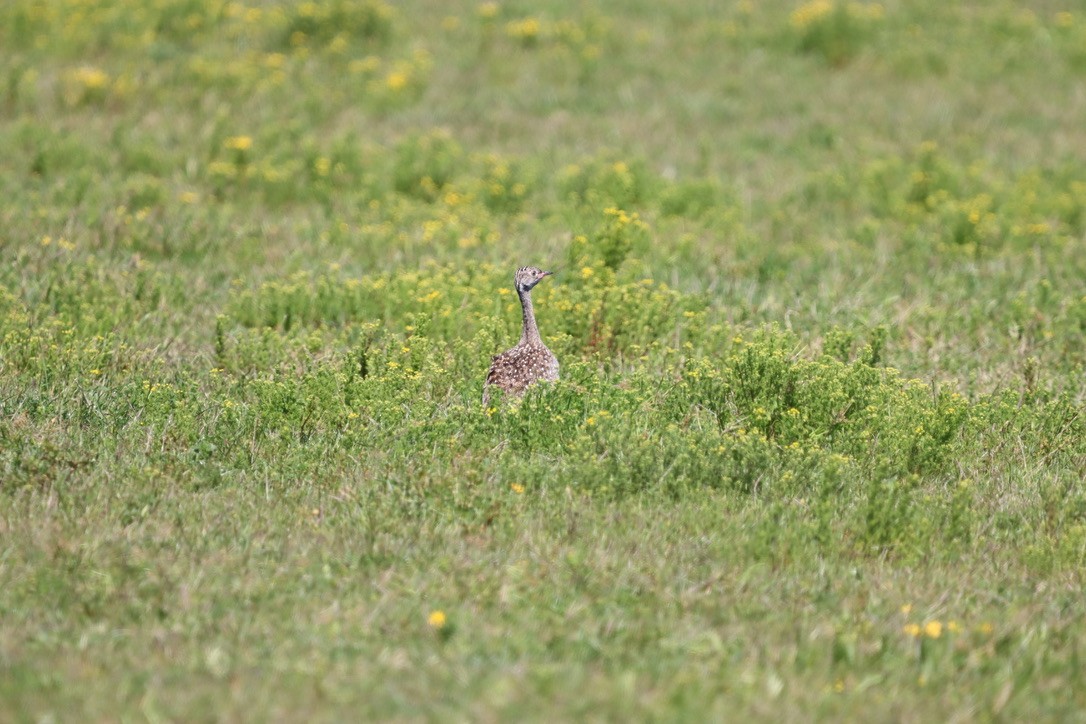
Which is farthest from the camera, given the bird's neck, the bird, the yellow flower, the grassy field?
the yellow flower

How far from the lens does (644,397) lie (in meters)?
7.14

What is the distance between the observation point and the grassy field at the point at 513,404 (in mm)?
5008

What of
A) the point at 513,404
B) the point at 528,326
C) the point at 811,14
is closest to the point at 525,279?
the point at 528,326

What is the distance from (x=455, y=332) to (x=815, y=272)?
126 inches

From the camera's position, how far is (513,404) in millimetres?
6891

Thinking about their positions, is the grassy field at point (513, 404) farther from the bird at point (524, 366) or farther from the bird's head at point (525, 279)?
the bird's head at point (525, 279)

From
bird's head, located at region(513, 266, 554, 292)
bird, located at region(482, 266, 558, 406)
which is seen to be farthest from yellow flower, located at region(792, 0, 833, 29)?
bird, located at region(482, 266, 558, 406)

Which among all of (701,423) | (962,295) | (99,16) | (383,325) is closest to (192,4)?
(99,16)

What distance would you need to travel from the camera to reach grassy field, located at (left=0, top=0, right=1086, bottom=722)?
501 cm

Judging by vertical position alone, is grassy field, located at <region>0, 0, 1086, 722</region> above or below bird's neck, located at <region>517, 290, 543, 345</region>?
below

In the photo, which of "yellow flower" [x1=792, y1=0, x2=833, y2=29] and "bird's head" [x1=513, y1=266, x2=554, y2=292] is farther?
"yellow flower" [x1=792, y1=0, x2=833, y2=29]

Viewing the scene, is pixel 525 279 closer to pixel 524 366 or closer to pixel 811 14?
pixel 524 366

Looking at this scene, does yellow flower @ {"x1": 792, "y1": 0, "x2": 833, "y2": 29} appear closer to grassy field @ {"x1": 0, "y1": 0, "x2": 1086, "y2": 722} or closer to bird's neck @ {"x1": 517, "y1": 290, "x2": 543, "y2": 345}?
grassy field @ {"x1": 0, "y1": 0, "x2": 1086, "y2": 722}

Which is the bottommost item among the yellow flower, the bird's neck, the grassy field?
the grassy field
